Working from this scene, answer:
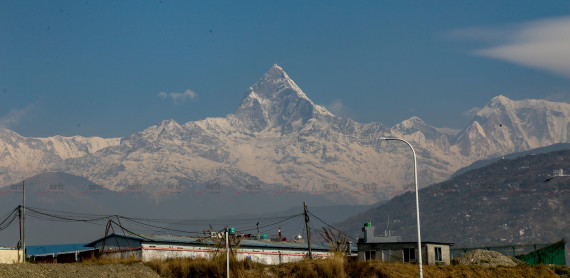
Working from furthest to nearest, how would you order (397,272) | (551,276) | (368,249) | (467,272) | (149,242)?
(149,242) → (368,249) → (551,276) → (467,272) → (397,272)

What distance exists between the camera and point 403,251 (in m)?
76.3

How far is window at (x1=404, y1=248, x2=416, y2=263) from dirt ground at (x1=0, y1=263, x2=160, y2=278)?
25844 millimetres

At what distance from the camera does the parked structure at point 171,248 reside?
8812 cm

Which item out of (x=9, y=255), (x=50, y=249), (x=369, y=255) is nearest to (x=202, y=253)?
(x=9, y=255)

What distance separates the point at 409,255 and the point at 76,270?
33.6m

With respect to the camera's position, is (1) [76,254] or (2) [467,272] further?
(1) [76,254]

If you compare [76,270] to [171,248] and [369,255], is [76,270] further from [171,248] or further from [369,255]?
[369,255]

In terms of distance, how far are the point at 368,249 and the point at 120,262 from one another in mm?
26816

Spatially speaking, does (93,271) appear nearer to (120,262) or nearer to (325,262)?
(120,262)

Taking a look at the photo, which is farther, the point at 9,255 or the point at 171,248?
the point at 171,248

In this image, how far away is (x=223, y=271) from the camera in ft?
221

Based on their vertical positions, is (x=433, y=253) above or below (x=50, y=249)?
below

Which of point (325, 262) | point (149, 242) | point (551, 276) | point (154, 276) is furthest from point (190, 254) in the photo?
point (551, 276)

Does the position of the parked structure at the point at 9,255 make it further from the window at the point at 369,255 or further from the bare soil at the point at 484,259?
the bare soil at the point at 484,259
